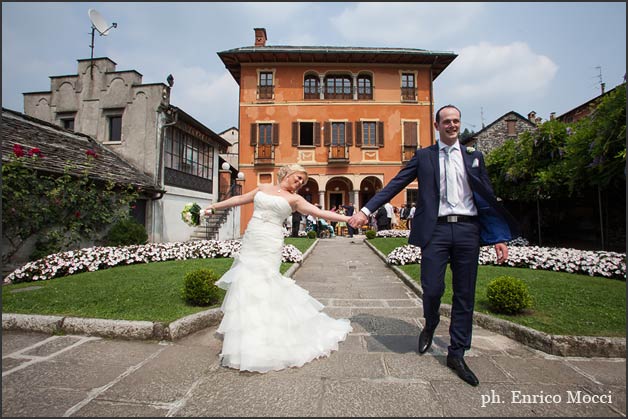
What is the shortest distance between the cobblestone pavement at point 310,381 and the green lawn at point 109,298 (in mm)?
436

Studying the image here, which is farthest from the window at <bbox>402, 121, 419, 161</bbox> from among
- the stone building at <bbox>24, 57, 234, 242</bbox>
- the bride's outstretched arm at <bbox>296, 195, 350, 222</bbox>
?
the bride's outstretched arm at <bbox>296, 195, 350, 222</bbox>

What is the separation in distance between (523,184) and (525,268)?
794 centimetres

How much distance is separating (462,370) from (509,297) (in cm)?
189

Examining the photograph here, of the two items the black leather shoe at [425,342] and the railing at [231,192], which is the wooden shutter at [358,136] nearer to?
the railing at [231,192]

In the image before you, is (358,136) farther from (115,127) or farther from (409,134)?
(115,127)

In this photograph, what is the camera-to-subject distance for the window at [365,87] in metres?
23.8

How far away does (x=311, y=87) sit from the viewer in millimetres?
23969

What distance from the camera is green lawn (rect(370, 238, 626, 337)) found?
3617mm

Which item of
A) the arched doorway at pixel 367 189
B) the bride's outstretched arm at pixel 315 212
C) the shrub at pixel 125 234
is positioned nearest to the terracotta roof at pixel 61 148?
the shrub at pixel 125 234

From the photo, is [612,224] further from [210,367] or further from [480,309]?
[210,367]

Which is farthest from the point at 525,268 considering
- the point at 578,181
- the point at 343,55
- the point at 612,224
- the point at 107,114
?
the point at 343,55

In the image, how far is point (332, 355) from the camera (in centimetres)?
322

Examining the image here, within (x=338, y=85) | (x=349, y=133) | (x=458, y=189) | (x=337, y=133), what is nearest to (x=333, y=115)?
(x=337, y=133)

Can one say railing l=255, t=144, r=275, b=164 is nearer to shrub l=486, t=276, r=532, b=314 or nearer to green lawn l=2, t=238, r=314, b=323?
green lawn l=2, t=238, r=314, b=323
